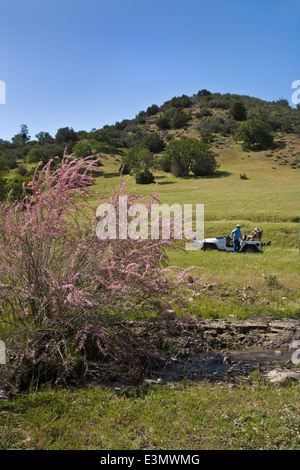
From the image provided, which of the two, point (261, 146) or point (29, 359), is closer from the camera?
point (29, 359)

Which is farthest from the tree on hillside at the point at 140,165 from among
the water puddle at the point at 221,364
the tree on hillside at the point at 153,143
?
the water puddle at the point at 221,364

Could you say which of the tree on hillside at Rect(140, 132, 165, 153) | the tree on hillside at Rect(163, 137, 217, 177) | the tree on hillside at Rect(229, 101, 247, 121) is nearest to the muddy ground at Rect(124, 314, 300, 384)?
the tree on hillside at Rect(163, 137, 217, 177)

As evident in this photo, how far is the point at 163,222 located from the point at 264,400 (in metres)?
2.76

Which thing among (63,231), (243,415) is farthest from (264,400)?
(63,231)

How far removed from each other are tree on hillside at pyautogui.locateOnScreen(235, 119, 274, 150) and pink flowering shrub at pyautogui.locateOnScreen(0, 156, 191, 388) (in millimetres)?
66830

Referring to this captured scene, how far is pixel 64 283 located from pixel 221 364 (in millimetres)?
2847

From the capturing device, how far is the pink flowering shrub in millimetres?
4781

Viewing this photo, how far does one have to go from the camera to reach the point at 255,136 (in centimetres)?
6750

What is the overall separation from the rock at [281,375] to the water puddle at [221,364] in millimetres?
269

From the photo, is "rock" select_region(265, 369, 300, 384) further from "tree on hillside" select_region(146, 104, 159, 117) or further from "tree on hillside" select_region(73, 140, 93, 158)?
"tree on hillside" select_region(146, 104, 159, 117)

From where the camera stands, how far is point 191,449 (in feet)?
11.2

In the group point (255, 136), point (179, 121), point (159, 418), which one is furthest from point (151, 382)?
point (179, 121)

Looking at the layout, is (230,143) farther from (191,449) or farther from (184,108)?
(191,449)

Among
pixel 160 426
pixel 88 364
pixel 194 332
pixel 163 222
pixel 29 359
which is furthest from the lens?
pixel 194 332
